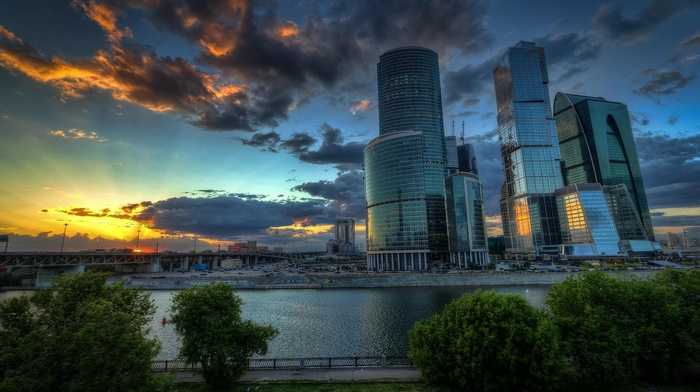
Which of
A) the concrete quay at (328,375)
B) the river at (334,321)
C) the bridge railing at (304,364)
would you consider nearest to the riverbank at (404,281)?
the river at (334,321)

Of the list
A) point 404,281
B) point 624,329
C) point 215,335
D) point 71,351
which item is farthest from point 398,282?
point 71,351

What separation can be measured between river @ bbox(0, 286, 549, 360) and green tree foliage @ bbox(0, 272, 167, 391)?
31.6m

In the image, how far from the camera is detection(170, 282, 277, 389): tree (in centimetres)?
2961

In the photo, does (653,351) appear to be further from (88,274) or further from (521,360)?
(88,274)

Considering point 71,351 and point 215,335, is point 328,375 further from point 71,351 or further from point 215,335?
point 71,351

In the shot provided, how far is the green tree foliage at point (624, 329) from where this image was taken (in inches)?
1171

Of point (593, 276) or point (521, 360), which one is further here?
point (593, 276)

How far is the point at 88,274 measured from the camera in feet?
97.8

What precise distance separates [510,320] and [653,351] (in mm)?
15965

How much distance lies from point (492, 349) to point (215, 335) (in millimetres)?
25116

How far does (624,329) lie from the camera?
104 feet

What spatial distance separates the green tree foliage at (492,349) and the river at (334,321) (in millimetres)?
21612

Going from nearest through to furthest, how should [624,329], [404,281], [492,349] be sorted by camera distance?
[492,349]
[624,329]
[404,281]

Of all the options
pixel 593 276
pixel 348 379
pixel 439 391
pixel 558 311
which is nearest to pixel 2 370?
pixel 348 379
